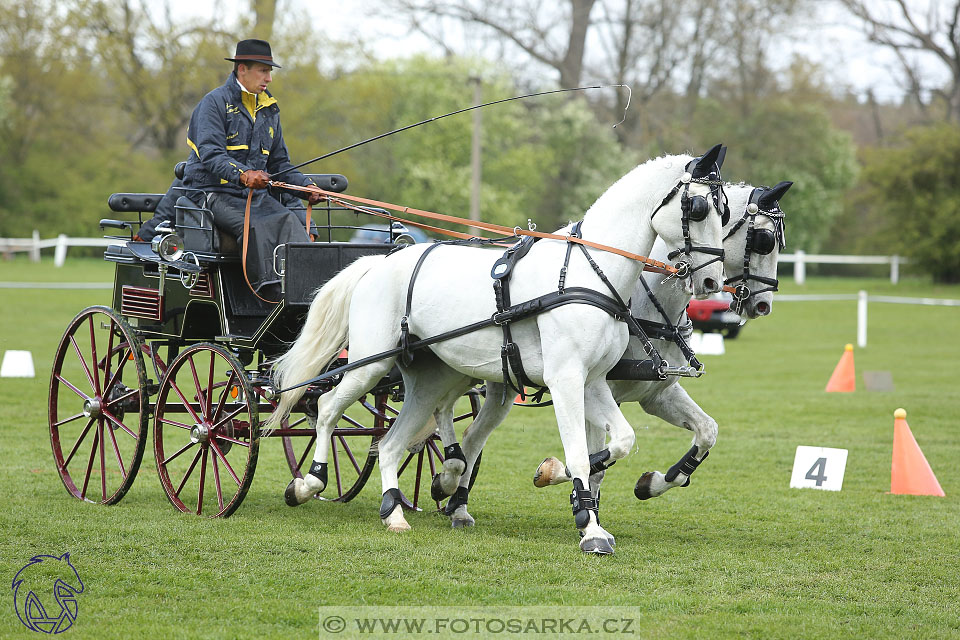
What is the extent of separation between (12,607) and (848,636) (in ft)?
11.0

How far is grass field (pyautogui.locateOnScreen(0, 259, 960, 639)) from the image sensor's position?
4.59 meters

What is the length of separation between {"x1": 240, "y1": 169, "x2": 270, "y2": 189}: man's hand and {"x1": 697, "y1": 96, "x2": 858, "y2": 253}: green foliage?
3710cm

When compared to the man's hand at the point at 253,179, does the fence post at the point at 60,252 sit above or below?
below

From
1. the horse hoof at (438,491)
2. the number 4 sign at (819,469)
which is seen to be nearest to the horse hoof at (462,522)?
the horse hoof at (438,491)

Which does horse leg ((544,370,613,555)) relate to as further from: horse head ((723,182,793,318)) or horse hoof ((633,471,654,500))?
horse head ((723,182,793,318))

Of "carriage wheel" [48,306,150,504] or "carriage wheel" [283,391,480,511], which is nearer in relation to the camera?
→ "carriage wheel" [48,306,150,504]

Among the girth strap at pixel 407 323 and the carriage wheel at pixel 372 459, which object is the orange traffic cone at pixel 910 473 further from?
the girth strap at pixel 407 323

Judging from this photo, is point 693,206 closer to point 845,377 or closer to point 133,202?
point 133,202

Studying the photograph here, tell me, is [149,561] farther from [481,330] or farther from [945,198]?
[945,198]

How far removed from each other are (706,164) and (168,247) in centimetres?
311

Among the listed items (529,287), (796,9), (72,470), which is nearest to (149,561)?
(529,287)

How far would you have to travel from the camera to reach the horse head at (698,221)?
5.55 meters

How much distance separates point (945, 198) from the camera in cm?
3609

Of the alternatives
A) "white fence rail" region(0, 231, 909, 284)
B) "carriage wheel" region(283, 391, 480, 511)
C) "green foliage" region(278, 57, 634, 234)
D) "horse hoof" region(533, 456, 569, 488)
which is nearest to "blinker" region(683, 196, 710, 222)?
"horse hoof" region(533, 456, 569, 488)
